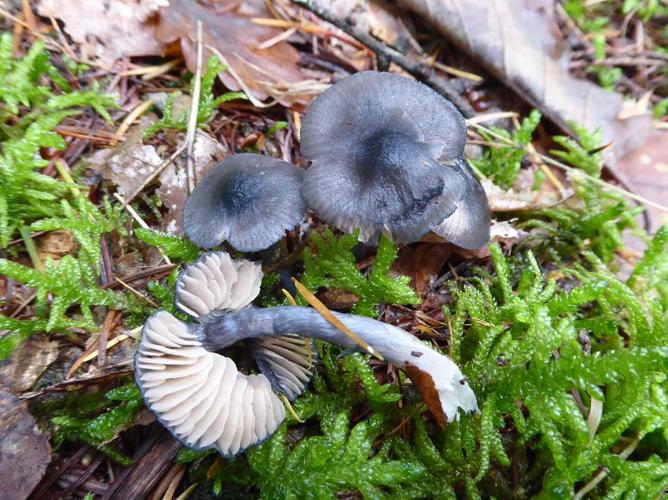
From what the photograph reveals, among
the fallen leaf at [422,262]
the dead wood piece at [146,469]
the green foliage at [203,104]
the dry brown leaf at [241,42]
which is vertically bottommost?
the dead wood piece at [146,469]

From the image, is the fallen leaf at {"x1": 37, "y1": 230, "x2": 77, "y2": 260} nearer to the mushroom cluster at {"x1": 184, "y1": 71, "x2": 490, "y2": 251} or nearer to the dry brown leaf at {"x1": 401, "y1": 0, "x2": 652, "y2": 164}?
the mushroom cluster at {"x1": 184, "y1": 71, "x2": 490, "y2": 251}

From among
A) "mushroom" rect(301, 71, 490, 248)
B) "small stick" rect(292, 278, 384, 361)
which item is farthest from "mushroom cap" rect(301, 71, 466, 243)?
"small stick" rect(292, 278, 384, 361)

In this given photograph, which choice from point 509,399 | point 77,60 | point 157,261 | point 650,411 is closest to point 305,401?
point 509,399

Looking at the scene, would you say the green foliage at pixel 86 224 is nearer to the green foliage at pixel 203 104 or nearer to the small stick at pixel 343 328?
the green foliage at pixel 203 104

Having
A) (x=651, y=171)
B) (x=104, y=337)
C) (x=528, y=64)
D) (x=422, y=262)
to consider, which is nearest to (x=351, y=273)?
(x=422, y=262)

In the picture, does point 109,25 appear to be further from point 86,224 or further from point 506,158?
point 506,158

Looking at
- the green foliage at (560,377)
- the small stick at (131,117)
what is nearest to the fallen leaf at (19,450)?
the small stick at (131,117)
